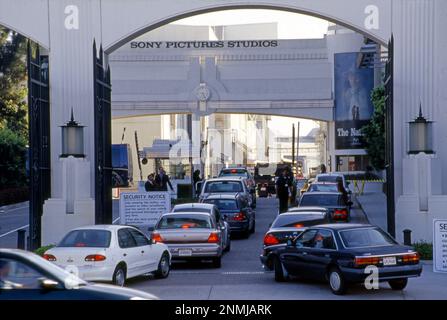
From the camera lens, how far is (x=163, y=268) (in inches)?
757

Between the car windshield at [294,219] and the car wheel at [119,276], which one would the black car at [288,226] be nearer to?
the car windshield at [294,219]

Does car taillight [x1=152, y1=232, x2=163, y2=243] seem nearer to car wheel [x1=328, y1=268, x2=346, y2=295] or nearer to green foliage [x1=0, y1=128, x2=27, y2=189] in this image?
car wheel [x1=328, y1=268, x2=346, y2=295]

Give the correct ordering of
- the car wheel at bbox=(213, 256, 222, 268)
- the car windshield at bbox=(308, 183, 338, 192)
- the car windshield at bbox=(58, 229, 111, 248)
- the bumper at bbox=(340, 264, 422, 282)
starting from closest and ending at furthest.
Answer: the bumper at bbox=(340, 264, 422, 282) → the car windshield at bbox=(58, 229, 111, 248) → the car wheel at bbox=(213, 256, 222, 268) → the car windshield at bbox=(308, 183, 338, 192)

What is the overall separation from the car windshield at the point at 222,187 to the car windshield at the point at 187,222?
12433 millimetres

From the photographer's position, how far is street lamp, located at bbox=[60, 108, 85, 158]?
23828mm

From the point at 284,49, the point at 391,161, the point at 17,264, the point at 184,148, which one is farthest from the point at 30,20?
the point at 284,49

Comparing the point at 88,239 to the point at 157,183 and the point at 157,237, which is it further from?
the point at 157,183

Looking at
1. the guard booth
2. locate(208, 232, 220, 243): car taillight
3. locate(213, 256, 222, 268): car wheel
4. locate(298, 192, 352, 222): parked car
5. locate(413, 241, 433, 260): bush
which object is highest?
the guard booth

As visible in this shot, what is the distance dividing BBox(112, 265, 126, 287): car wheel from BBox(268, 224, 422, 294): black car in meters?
3.18

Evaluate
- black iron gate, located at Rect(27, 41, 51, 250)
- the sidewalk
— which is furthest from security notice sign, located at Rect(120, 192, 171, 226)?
the sidewalk

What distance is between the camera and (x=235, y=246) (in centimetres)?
2702

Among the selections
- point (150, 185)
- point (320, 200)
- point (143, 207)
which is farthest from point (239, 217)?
point (150, 185)

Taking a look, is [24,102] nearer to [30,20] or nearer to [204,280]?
[30,20]

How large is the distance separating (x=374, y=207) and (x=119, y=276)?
82.4 feet
